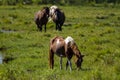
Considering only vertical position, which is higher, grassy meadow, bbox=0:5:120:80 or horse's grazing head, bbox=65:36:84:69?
horse's grazing head, bbox=65:36:84:69

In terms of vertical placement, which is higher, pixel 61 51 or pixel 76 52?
pixel 76 52

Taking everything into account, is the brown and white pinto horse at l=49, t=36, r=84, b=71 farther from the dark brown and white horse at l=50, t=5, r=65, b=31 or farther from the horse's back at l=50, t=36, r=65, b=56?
the dark brown and white horse at l=50, t=5, r=65, b=31

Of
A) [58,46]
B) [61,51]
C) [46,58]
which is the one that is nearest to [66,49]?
[61,51]

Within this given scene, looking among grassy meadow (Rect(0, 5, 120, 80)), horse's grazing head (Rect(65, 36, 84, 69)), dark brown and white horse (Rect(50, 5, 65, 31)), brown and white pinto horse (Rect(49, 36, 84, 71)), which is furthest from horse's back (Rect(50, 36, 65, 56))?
dark brown and white horse (Rect(50, 5, 65, 31))

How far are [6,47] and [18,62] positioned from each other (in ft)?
13.9

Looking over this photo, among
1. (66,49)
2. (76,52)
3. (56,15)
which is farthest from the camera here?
(56,15)

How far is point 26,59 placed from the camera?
18766mm

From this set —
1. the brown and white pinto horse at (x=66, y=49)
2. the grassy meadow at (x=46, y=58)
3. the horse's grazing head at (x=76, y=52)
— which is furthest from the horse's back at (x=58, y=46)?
the grassy meadow at (x=46, y=58)

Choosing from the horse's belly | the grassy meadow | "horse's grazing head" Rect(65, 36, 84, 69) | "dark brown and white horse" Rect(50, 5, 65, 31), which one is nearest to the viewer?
the grassy meadow

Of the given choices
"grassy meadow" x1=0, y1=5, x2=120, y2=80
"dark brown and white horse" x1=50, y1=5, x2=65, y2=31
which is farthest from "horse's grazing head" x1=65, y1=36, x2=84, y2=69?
"dark brown and white horse" x1=50, y1=5, x2=65, y2=31

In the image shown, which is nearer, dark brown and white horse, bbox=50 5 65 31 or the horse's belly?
the horse's belly

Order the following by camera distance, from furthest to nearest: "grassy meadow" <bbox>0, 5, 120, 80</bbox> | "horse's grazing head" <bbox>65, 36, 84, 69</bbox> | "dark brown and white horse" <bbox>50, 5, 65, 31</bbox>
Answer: "dark brown and white horse" <bbox>50, 5, 65, 31</bbox> → "horse's grazing head" <bbox>65, 36, 84, 69</bbox> → "grassy meadow" <bbox>0, 5, 120, 80</bbox>

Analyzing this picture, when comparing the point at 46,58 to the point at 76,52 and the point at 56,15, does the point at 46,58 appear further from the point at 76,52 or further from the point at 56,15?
the point at 56,15

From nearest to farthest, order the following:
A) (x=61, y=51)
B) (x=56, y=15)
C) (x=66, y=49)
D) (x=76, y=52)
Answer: (x=76, y=52) → (x=66, y=49) → (x=61, y=51) → (x=56, y=15)
